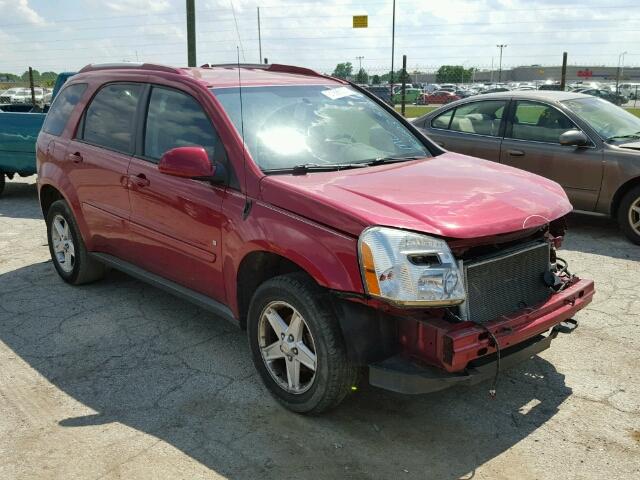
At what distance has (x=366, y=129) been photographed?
4.44 metres

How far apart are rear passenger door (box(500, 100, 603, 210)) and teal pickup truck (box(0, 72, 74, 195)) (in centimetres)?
629

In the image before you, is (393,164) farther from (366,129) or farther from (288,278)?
(288,278)

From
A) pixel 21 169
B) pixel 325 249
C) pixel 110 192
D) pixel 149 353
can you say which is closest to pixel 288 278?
pixel 325 249

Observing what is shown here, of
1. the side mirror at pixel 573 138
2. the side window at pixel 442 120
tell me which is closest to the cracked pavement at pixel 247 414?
the side mirror at pixel 573 138

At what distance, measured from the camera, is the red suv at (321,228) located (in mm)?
3037

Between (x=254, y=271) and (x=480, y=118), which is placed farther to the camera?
(x=480, y=118)

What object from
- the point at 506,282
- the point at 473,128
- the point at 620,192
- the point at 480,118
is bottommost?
the point at 620,192

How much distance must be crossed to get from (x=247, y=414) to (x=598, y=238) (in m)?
4.96

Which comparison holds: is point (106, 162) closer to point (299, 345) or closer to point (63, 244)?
point (63, 244)

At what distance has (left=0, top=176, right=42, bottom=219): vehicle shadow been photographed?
29.5ft

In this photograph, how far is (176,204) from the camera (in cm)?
411

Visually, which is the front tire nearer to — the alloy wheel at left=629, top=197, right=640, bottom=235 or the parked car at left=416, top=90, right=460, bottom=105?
the alloy wheel at left=629, top=197, right=640, bottom=235

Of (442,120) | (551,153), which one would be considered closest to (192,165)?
(551,153)

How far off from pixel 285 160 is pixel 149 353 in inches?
64.5
